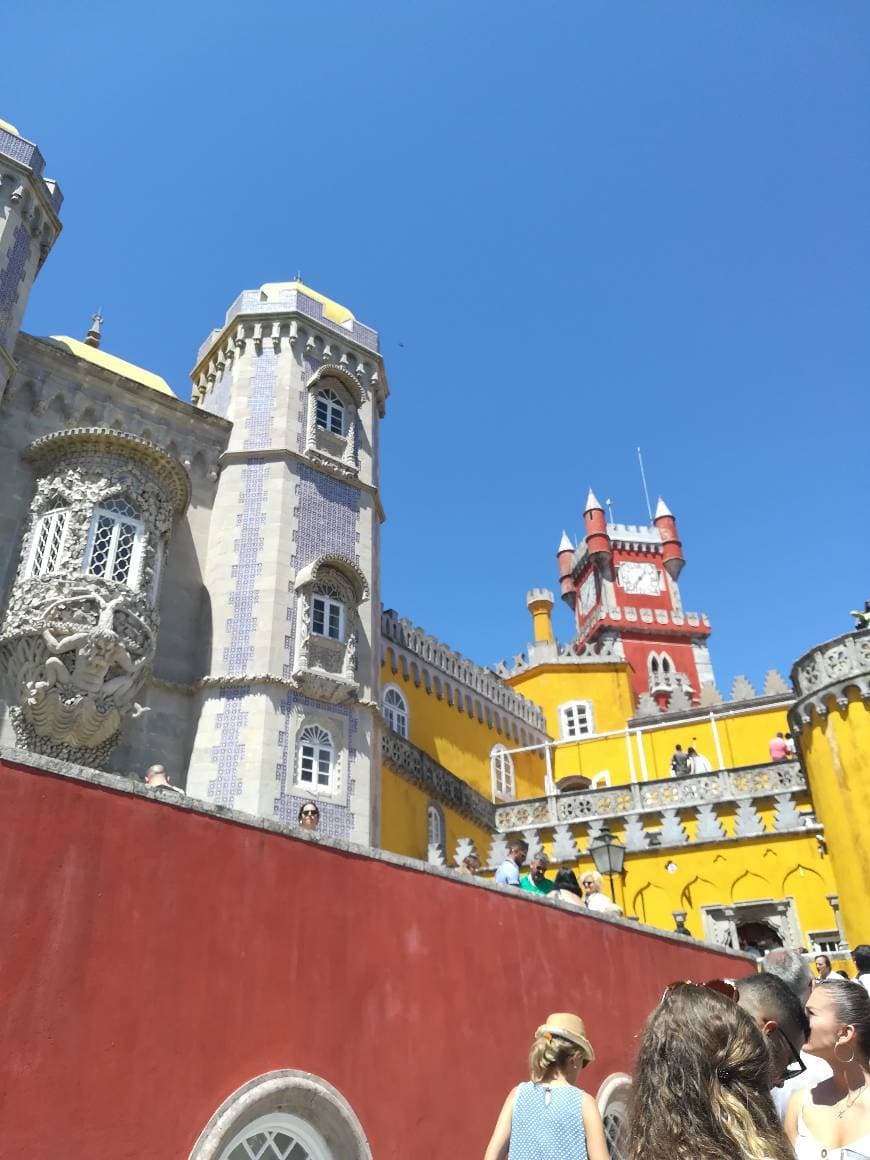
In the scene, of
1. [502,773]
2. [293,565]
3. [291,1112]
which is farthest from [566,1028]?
[502,773]

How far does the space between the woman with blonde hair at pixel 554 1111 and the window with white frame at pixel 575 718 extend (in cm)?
2918

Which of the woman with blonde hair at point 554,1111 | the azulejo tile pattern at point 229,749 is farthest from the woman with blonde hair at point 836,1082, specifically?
the azulejo tile pattern at point 229,749

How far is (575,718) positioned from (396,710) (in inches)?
436

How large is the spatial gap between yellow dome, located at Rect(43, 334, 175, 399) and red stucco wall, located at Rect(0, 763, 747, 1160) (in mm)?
12014

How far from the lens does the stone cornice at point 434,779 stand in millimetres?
19984

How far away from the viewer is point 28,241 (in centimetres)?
1550

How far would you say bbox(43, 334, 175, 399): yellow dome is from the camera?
1670cm

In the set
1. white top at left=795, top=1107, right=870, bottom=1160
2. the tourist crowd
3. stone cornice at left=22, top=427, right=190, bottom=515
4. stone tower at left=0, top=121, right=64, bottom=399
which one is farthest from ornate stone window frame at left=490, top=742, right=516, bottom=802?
white top at left=795, top=1107, right=870, bottom=1160

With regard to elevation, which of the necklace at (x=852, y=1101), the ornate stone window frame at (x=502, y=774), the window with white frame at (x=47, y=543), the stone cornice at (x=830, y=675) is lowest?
the necklace at (x=852, y=1101)

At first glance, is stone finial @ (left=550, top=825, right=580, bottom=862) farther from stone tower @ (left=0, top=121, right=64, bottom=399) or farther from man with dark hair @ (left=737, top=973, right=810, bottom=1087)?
man with dark hair @ (left=737, top=973, right=810, bottom=1087)

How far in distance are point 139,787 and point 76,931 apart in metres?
1.03

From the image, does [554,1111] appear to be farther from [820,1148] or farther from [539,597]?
[539,597]

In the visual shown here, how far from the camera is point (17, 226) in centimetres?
1516

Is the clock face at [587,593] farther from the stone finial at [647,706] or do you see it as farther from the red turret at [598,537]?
the stone finial at [647,706]
